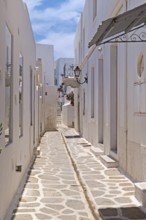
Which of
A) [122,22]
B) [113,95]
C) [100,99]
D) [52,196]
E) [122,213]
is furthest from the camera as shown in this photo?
[100,99]

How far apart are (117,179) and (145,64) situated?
8.97 ft

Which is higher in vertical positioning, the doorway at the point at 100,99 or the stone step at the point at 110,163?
the doorway at the point at 100,99

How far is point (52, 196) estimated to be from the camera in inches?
242

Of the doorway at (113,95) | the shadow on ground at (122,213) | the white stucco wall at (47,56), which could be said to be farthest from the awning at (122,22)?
the white stucco wall at (47,56)

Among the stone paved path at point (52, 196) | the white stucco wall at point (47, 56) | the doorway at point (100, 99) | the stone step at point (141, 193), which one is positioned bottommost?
the stone paved path at point (52, 196)

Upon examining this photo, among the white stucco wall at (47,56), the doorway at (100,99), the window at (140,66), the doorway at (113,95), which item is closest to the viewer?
the window at (140,66)

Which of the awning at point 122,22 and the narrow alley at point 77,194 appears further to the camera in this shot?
the narrow alley at point 77,194

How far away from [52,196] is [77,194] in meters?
0.49

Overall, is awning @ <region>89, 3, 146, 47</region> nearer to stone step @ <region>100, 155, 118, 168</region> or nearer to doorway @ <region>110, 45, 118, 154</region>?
stone step @ <region>100, 155, 118, 168</region>

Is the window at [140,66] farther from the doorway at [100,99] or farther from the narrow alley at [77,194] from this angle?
the doorway at [100,99]

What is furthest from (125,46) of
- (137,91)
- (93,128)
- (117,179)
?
(93,128)

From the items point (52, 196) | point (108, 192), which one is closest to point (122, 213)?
point (108, 192)

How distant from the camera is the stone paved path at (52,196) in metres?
5.05

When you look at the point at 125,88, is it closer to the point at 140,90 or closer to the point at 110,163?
the point at 140,90
